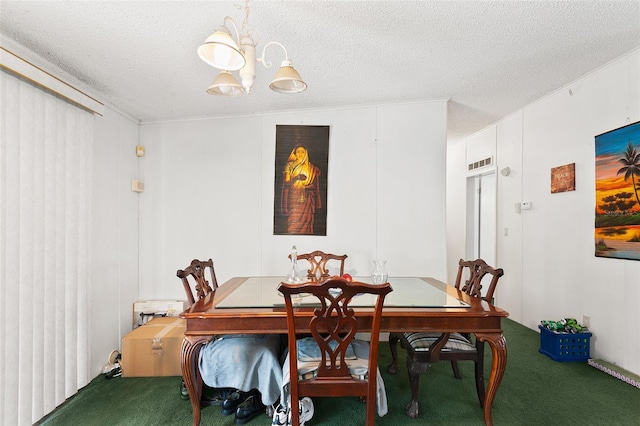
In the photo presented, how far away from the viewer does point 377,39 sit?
2125 millimetres


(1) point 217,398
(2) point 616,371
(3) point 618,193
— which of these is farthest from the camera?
(3) point 618,193

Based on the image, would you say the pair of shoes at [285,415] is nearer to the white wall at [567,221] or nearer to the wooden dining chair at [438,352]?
the wooden dining chair at [438,352]

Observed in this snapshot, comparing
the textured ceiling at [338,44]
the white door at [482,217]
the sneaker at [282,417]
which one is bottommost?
the sneaker at [282,417]

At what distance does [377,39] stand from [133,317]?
334 cm

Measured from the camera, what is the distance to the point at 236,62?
1.50 metres

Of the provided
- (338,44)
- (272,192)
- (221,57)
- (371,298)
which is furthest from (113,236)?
(338,44)

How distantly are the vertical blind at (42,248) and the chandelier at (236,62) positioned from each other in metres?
1.23

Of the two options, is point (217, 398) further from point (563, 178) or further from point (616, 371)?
point (563, 178)

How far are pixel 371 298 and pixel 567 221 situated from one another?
248 centimetres

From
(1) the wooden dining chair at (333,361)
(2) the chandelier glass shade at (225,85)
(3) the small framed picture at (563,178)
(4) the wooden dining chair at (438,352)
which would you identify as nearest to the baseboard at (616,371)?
(4) the wooden dining chair at (438,352)

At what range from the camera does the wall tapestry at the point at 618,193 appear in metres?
2.43

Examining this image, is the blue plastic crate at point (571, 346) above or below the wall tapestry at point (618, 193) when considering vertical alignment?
below

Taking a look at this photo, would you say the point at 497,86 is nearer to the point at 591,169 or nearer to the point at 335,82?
the point at 591,169

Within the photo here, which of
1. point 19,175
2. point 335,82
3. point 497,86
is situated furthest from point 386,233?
point 19,175
